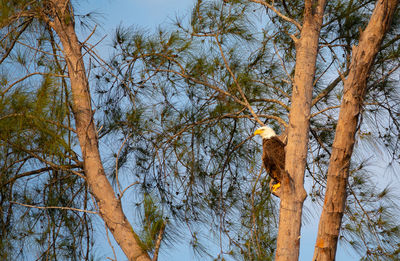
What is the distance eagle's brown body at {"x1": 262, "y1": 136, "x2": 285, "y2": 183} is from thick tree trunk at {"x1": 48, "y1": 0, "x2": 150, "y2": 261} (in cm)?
63

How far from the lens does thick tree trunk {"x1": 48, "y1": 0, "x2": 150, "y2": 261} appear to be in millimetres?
2080

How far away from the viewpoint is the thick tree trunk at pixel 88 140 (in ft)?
6.82

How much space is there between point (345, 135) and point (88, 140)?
1180mm

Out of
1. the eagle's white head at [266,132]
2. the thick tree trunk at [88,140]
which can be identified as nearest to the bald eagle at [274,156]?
the eagle's white head at [266,132]

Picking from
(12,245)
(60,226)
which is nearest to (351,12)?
(60,226)

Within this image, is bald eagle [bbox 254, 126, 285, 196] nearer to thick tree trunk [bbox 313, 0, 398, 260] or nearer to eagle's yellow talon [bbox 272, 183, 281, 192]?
eagle's yellow talon [bbox 272, 183, 281, 192]

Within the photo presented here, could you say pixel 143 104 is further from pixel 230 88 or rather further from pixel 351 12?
pixel 351 12

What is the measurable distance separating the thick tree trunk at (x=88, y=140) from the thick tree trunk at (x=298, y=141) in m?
0.60

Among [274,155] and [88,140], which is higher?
[88,140]

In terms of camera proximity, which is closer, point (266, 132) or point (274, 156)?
point (274, 156)

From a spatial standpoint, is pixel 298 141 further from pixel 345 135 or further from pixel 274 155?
pixel 345 135

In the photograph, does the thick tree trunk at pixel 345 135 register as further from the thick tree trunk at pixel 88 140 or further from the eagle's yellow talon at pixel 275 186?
the thick tree trunk at pixel 88 140

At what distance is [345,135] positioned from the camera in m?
1.61

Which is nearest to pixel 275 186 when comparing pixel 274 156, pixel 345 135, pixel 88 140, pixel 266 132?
pixel 274 156
